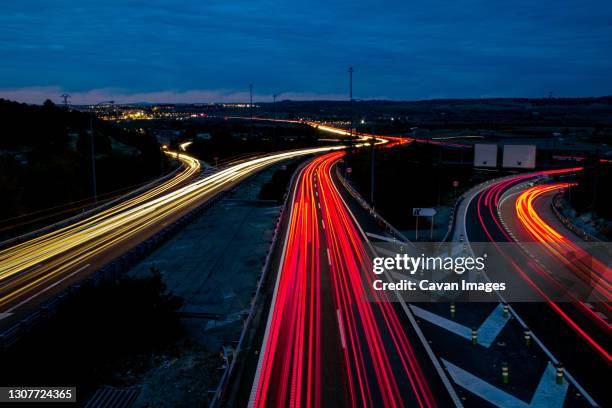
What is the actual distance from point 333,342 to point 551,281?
498 inches

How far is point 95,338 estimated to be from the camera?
15875mm

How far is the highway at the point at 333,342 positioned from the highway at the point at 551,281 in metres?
5.16

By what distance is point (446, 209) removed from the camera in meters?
44.1

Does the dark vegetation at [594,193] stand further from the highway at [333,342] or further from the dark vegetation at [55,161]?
the dark vegetation at [55,161]

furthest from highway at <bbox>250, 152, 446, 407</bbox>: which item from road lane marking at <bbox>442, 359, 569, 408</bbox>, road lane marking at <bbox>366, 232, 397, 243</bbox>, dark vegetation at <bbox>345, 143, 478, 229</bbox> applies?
dark vegetation at <bbox>345, 143, 478, 229</bbox>

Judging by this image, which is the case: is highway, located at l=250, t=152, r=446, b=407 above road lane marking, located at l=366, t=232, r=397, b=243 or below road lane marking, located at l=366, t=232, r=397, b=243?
below

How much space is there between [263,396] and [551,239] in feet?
82.9

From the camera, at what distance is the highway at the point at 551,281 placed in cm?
1547

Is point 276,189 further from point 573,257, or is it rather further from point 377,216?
point 573,257

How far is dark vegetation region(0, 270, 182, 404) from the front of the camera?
14078mm

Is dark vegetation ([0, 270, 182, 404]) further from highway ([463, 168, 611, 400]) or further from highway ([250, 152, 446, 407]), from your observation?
highway ([463, 168, 611, 400])

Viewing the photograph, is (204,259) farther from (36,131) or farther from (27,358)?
(36,131)

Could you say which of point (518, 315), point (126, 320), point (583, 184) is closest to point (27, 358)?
point (126, 320)

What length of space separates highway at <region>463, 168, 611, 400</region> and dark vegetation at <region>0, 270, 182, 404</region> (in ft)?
44.4
